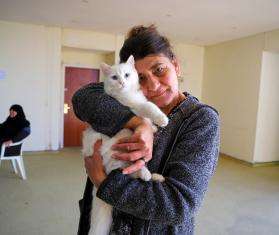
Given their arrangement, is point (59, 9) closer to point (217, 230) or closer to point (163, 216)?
point (217, 230)

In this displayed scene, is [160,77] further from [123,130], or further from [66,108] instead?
[66,108]

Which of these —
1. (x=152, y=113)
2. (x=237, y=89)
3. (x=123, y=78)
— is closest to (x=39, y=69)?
(x=237, y=89)

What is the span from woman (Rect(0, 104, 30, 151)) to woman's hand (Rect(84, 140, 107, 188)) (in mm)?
3658

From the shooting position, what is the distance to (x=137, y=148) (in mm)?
848

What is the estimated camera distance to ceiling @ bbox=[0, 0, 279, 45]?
4238mm

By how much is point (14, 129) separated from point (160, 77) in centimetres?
400

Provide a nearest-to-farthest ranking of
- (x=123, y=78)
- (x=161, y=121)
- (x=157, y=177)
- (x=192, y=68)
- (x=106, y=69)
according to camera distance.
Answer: (x=157, y=177) → (x=161, y=121) → (x=123, y=78) → (x=106, y=69) → (x=192, y=68)

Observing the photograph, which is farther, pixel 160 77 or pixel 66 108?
pixel 66 108

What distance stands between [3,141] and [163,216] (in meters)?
4.03

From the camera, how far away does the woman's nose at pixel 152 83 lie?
1.03 metres

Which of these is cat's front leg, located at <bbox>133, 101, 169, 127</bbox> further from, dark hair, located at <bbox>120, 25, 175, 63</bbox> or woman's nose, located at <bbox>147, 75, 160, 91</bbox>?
dark hair, located at <bbox>120, 25, 175, 63</bbox>

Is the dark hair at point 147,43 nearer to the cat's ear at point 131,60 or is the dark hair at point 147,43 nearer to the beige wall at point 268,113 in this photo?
the cat's ear at point 131,60

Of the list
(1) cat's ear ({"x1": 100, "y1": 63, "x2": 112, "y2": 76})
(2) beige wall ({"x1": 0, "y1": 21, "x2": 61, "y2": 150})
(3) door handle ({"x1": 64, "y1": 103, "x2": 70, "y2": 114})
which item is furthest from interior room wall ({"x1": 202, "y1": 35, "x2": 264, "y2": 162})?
(1) cat's ear ({"x1": 100, "y1": 63, "x2": 112, "y2": 76})

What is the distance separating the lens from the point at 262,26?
5.29m
